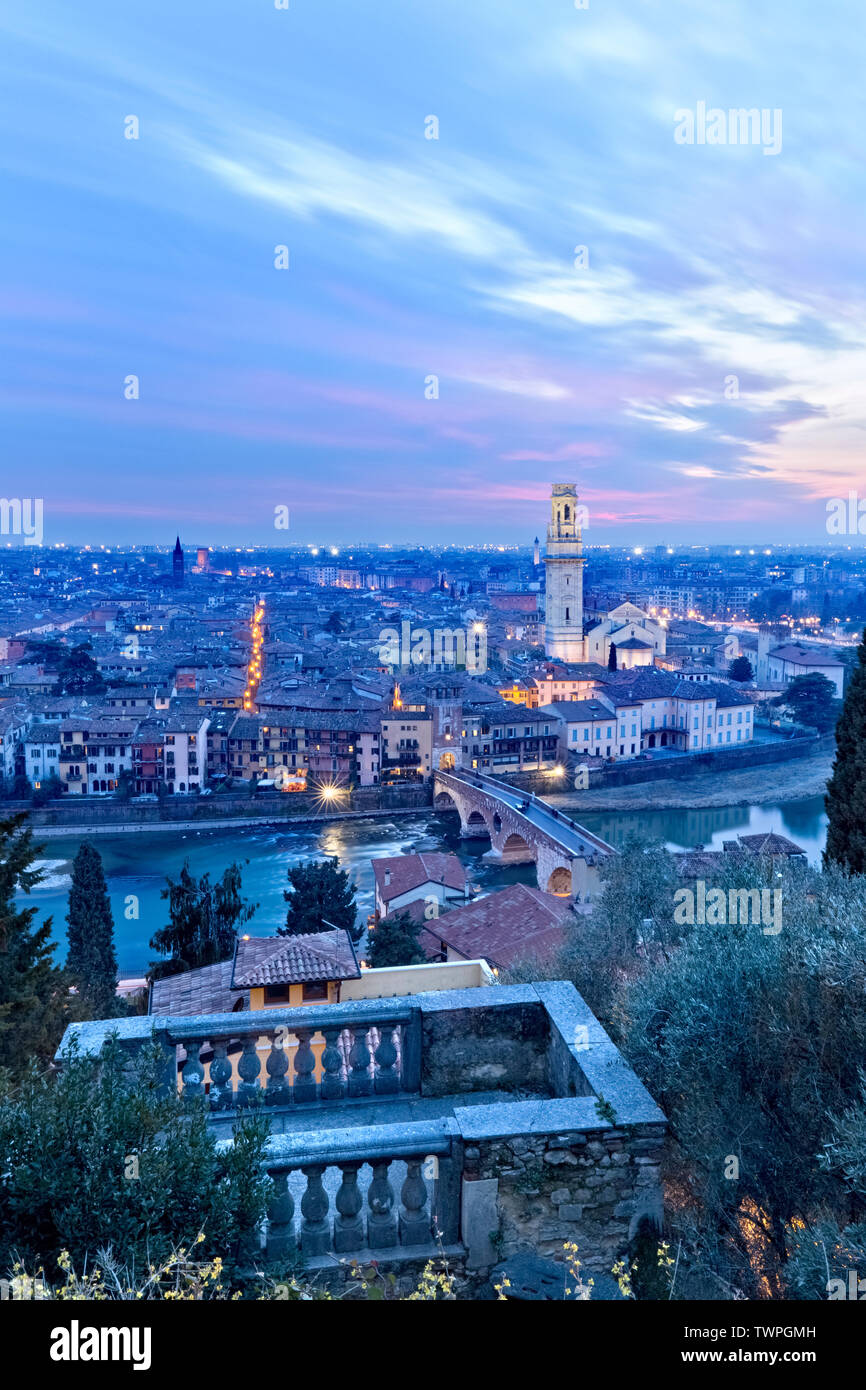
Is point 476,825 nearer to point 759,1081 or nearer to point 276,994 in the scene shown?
point 276,994

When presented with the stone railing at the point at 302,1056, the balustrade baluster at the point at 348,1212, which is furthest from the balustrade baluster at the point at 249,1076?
the balustrade baluster at the point at 348,1212

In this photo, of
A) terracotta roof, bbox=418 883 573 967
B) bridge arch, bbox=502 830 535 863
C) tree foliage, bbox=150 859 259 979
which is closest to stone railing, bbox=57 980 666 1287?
terracotta roof, bbox=418 883 573 967

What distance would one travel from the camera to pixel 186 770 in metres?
24.7

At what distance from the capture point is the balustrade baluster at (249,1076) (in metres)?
2.54

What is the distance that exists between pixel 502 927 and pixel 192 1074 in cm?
955

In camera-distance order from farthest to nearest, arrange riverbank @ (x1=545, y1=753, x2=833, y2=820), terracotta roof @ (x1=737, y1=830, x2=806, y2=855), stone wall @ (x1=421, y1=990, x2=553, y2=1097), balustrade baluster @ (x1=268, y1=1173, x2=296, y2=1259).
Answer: riverbank @ (x1=545, y1=753, x2=833, y2=820) → terracotta roof @ (x1=737, y1=830, x2=806, y2=855) → stone wall @ (x1=421, y1=990, x2=553, y2=1097) → balustrade baluster @ (x1=268, y1=1173, x2=296, y2=1259)

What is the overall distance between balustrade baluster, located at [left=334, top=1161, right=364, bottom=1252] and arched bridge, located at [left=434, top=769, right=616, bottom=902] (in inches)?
486

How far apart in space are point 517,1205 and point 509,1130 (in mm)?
174

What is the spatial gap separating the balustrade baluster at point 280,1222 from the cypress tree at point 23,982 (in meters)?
3.70

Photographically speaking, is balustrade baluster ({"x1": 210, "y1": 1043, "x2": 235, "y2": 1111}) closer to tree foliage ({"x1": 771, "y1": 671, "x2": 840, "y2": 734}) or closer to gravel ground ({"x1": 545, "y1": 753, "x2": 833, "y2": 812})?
gravel ground ({"x1": 545, "y1": 753, "x2": 833, "y2": 812})

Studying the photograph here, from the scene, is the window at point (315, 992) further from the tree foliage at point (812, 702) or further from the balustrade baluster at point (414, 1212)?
the tree foliage at point (812, 702)

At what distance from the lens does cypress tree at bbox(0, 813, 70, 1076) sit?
18.6 feet
